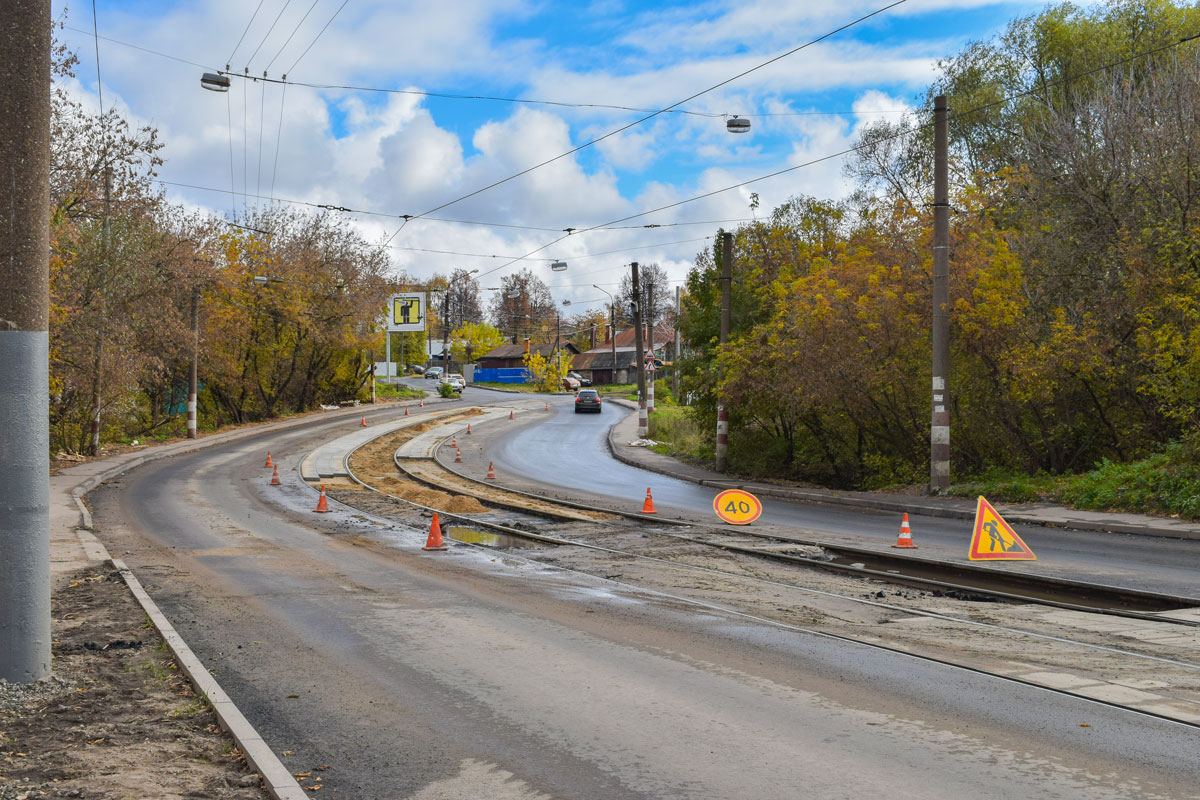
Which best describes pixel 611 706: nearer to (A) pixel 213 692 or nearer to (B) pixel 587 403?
(A) pixel 213 692

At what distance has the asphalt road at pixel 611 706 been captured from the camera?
17.3 feet

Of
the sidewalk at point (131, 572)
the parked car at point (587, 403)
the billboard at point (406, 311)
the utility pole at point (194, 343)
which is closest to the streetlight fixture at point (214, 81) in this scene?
the sidewalk at point (131, 572)

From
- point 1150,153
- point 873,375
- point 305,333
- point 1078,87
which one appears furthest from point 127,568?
point 305,333

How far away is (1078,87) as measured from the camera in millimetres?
34438

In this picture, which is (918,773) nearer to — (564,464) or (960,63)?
(564,464)

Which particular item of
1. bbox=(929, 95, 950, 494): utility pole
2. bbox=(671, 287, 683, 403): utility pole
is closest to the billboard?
bbox=(671, 287, 683, 403): utility pole

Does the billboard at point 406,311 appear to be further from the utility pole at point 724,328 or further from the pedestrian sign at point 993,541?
the pedestrian sign at point 993,541

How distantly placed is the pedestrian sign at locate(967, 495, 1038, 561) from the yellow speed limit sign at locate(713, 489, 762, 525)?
18.2 feet

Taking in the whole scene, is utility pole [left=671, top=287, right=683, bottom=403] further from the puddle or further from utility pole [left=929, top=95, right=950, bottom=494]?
the puddle

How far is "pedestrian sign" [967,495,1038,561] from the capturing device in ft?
43.8

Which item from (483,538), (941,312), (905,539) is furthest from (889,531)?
(483,538)

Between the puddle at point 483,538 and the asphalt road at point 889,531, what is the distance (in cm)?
380

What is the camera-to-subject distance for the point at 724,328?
31000mm

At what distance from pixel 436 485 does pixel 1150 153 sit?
62.2 ft
